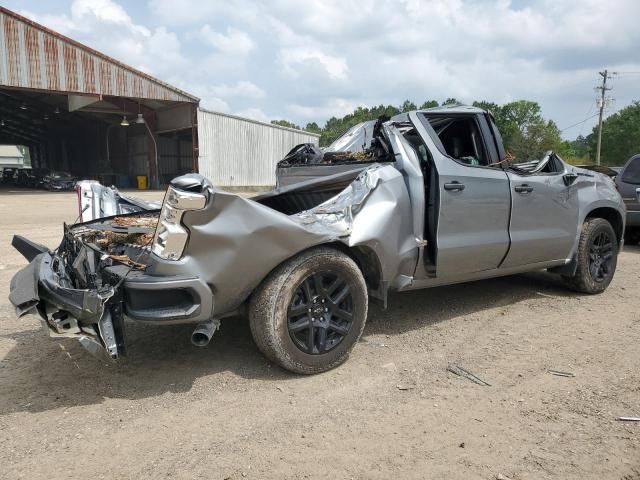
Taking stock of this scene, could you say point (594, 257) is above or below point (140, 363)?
above

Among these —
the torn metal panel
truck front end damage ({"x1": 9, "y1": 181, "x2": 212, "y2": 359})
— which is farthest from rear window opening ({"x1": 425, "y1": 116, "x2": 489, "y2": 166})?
the torn metal panel

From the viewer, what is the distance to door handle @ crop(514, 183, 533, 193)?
4.39 metres

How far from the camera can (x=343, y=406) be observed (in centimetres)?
289

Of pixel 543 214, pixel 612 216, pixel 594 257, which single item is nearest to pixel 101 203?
pixel 543 214

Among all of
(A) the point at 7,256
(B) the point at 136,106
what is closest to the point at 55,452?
(A) the point at 7,256

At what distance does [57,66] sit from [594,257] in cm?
2303

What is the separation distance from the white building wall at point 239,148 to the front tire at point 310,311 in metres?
24.7

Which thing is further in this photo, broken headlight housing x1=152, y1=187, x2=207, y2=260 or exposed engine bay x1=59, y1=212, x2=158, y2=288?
exposed engine bay x1=59, y1=212, x2=158, y2=288

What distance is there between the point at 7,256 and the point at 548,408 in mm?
7668

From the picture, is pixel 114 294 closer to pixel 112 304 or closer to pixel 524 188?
pixel 112 304

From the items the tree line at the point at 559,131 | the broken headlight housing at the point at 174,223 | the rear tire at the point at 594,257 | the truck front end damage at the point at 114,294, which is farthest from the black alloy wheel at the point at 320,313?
the tree line at the point at 559,131

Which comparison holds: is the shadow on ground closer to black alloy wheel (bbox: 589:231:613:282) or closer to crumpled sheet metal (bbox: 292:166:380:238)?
crumpled sheet metal (bbox: 292:166:380:238)

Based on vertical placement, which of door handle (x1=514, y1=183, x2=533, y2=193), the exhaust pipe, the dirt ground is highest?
door handle (x1=514, y1=183, x2=533, y2=193)

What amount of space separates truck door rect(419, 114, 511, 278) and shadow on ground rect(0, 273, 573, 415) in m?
0.73
